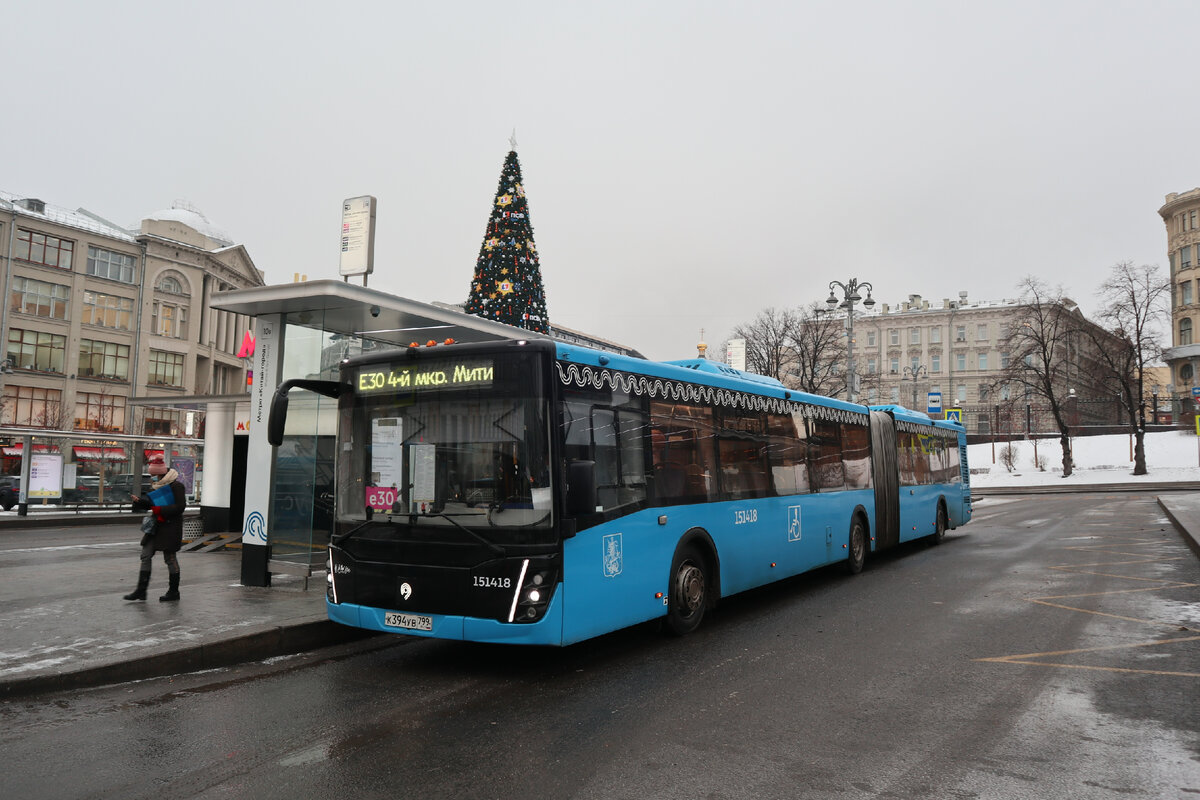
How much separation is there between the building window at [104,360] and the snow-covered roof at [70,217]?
25.1ft

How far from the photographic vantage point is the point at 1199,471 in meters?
49.3

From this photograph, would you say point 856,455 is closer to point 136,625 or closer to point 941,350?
point 136,625

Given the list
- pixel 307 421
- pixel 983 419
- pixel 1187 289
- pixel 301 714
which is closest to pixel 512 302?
pixel 307 421

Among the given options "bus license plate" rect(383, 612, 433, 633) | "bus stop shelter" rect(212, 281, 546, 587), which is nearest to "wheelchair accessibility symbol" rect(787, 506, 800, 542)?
"bus stop shelter" rect(212, 281, 546, 587)

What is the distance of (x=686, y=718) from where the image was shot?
18.4 feet

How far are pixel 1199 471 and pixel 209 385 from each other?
6955 centimetres

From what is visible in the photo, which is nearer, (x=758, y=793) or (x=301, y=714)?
(x=758, y=793)

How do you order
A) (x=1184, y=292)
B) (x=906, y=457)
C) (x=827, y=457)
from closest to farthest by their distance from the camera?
(x=827, y=457) < (x=906, y=457) < (x=1184, y=292)

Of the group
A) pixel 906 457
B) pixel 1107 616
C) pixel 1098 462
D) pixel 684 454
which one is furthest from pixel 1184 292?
pixel 684 454

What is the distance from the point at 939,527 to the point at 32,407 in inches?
2233

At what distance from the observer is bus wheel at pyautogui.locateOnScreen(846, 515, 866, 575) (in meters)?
13.2

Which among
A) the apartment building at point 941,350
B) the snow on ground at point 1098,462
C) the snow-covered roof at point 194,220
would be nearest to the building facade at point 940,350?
the apartment building at point 941,350

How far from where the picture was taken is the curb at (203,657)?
6195 millimetres

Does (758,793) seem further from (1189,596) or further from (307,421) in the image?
(1189,596)
